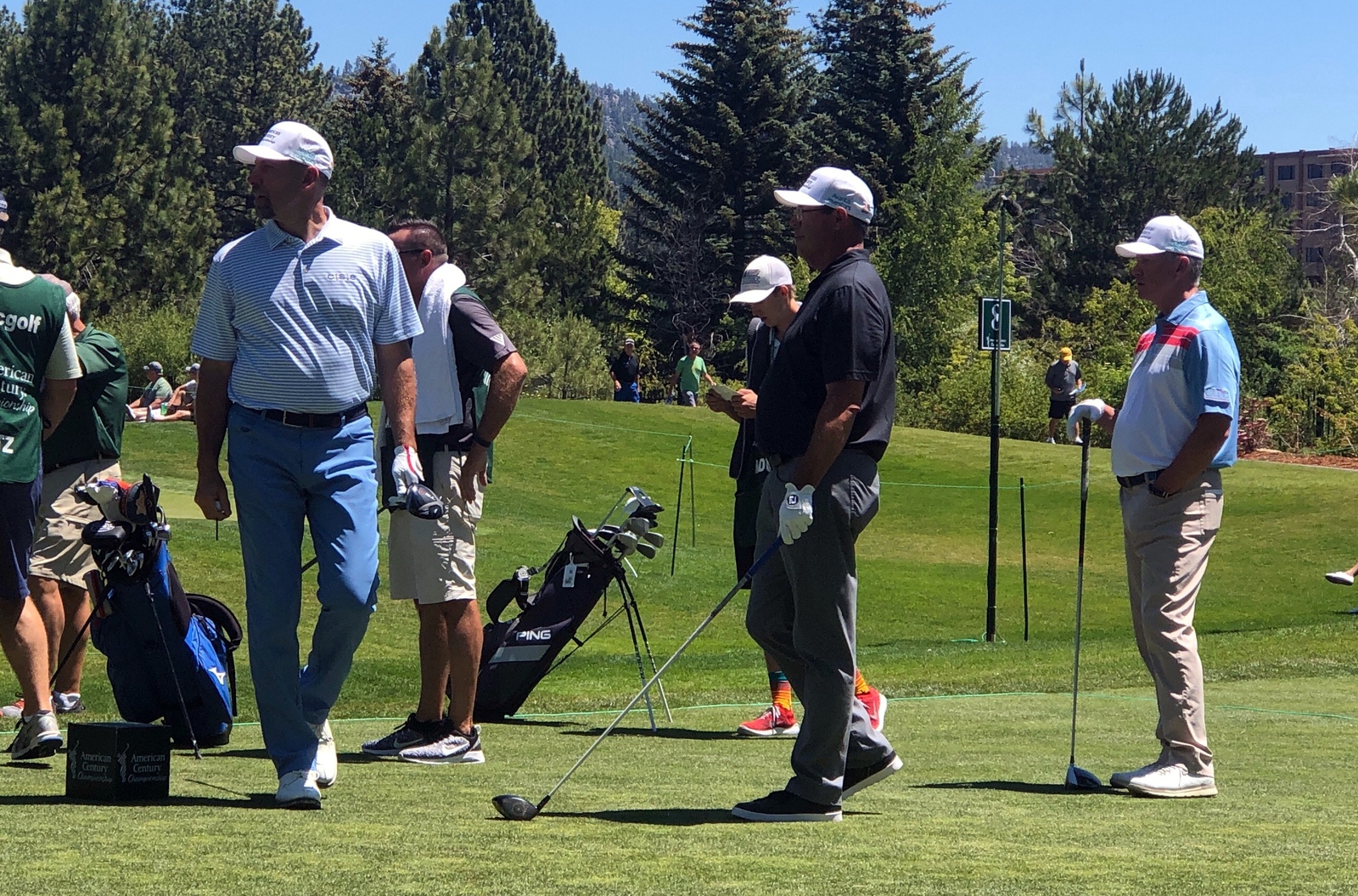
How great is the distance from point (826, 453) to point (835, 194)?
2.81ft

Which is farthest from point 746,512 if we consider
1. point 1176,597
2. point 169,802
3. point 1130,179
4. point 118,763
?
point 1130,179

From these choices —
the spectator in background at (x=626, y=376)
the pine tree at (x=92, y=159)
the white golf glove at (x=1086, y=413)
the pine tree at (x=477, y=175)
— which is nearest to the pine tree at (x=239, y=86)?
the pine tree at (x=477, y=175)

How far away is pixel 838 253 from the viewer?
5.39 meters

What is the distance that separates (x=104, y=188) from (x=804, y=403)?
156 feet

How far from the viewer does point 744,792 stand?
19.6 ft

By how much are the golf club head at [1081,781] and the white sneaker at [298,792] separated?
2.59 m

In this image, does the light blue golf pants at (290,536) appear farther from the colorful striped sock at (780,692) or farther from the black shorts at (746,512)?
the colorful striped sock at (780,692)

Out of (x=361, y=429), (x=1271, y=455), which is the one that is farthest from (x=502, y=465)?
(x=361, y=429)

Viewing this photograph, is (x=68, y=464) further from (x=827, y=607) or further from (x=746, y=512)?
(x=827, y=607)

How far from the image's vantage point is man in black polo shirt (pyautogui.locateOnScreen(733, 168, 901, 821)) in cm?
508

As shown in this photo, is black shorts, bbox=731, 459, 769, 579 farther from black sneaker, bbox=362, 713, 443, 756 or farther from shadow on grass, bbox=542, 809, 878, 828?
shadow on grass, bbox=542, 809, 878, 828

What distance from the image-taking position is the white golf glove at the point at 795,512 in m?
5.01

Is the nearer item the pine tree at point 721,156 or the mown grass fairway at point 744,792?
the mown grass fairway at point 744,792

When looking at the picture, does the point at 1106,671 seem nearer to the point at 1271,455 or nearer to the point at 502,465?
the point at 502,465
